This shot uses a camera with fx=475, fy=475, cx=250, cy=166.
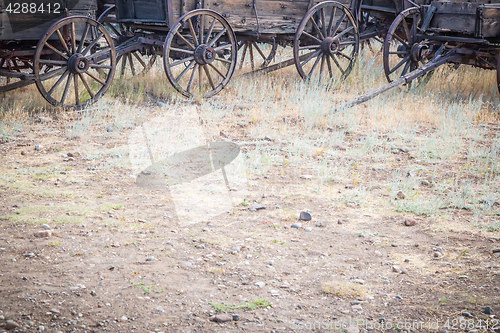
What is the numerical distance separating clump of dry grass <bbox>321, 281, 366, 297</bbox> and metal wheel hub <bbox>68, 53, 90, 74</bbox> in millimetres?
4631

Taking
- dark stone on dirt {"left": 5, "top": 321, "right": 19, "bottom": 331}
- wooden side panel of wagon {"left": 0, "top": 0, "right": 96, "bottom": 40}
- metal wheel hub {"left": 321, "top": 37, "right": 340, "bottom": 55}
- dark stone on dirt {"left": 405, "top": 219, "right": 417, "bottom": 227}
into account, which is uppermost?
wooden side panel of wagon {"left": 0, "top": 0, "right": 96, "bottom": 40}

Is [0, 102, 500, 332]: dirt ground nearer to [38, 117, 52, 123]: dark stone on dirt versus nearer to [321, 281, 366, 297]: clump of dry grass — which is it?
[321, 281, 366, 297]: clump of dry grass

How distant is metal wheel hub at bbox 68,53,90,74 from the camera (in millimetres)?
6078

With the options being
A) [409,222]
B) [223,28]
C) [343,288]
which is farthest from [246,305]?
[223,28]

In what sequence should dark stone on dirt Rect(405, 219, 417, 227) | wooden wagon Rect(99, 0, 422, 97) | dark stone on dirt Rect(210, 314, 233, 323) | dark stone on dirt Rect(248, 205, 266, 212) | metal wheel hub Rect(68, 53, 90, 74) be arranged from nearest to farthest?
dark stone on dirt Rect(210, 314, 233, 323) → dark stone on dirt Rect(405, 219, 417, 227) → dark stone on dirt Rect(248, 205, 266, 212) → metal wheel hub Rect(68, 53, 90, 74) → wooden wagon Rect(99, 0, 422, 97)

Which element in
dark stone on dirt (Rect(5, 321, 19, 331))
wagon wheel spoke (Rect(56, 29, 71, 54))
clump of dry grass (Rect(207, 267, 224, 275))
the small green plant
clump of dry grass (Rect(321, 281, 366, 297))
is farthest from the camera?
wagon wheel spoke (Rect(56, 29, 71, 54))

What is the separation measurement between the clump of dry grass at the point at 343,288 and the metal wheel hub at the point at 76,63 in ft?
15.2

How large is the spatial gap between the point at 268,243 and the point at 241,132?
2769mm

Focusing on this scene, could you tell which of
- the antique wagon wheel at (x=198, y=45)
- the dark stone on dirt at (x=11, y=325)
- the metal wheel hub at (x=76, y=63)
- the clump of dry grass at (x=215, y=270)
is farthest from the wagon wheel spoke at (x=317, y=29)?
the dark stone on dirt at (x=11, y=325)

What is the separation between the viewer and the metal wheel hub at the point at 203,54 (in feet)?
22.4

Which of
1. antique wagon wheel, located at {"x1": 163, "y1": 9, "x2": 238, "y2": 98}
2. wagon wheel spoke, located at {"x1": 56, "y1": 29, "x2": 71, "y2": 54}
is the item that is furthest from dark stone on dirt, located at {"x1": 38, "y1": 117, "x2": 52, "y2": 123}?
antique wagon wheel, located at {"x1": 163, "y1": 9, "x2": 238, "y2": 98}

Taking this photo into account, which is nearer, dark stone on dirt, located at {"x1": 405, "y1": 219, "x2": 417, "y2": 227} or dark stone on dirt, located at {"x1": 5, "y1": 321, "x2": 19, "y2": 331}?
dark stone on dirt, located at {"x1": 5, "y1": 321, "x2": 19, "y2": 331}

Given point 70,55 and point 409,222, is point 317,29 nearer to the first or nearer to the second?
point 70,55

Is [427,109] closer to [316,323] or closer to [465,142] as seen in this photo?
[465,142]
